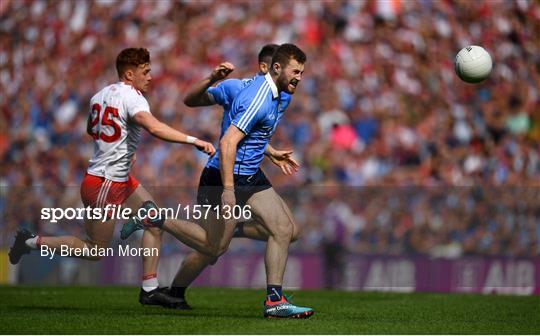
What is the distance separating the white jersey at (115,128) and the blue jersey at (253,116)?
2.47ft

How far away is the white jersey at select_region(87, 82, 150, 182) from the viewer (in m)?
9.03

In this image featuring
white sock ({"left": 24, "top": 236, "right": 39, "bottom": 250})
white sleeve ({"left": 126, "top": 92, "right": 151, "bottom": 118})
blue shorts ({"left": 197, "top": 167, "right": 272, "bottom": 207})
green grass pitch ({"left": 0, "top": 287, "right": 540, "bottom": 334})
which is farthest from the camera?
white sock ({"left": 24, "top": 236, "right": 39, "bottom": 250})

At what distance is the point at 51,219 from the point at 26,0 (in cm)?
541

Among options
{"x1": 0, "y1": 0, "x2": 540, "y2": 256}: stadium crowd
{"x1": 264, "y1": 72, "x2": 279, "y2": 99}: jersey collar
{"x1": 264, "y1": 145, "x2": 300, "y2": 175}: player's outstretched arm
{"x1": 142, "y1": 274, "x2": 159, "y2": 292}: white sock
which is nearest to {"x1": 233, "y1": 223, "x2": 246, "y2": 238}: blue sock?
{"x1": 264, "y1": 145, "x2": 300, "y2": 175}: player's outstretched arm

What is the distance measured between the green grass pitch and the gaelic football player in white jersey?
1.55 feet

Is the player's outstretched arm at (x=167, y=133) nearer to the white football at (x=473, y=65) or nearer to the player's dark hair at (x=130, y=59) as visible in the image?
the player's dark hair at (x=130, y=59)

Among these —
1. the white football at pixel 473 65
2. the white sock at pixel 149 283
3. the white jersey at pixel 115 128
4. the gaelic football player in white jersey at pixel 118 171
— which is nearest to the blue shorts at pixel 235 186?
the gaelic football player in white jersey at pixel 118 171

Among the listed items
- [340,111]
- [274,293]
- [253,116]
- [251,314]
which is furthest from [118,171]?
[340,111]

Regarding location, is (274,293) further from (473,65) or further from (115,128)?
(473,65)

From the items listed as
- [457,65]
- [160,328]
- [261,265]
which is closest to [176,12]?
[261,265]

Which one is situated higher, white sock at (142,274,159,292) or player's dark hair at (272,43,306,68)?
player's dark hair at (272,43,306,68)

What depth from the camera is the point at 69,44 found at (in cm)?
1842

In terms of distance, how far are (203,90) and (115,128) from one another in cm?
82

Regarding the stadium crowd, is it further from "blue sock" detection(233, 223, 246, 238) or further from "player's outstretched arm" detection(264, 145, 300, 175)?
"player's outstretched arm" detection(264, 145, 300, 175)
